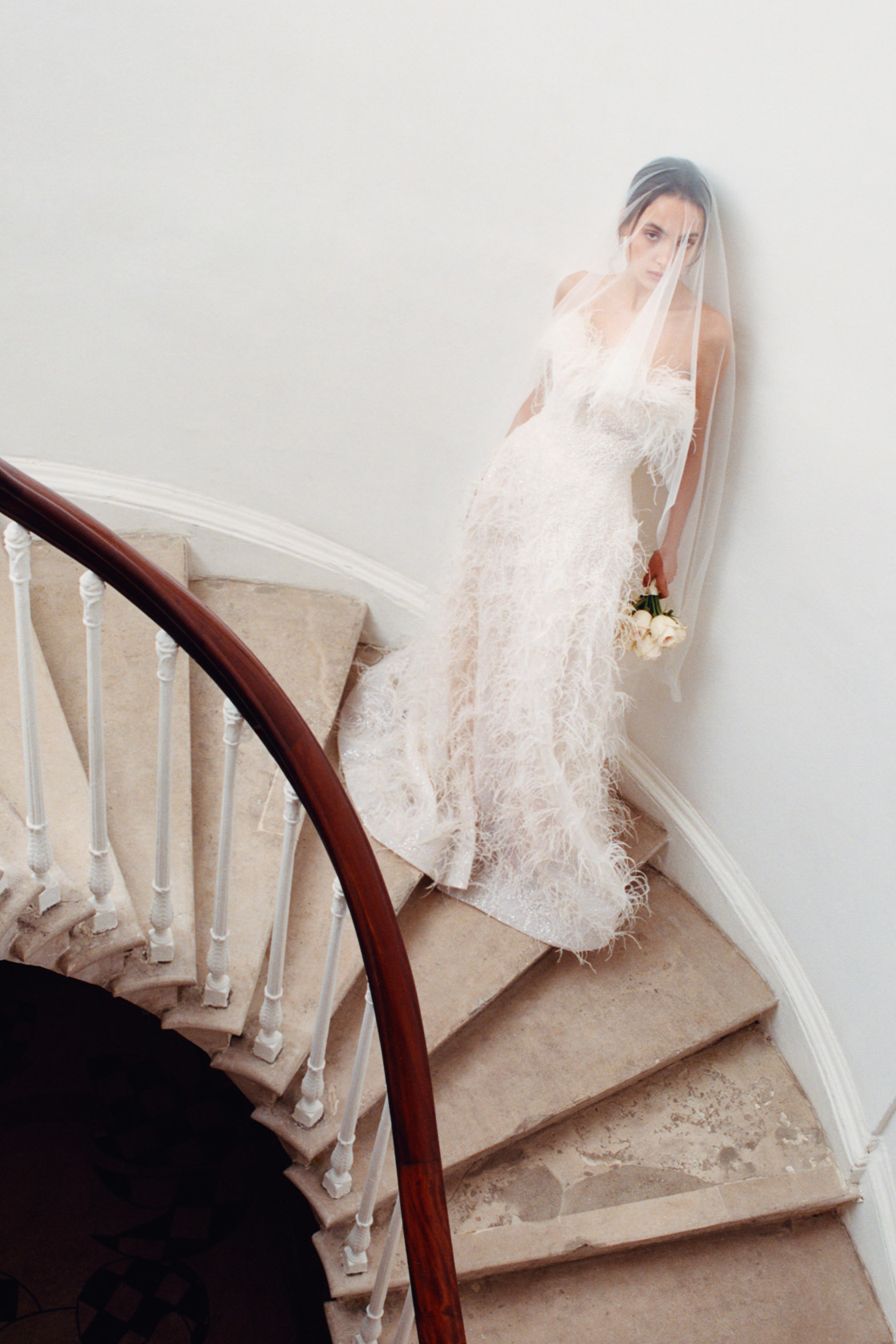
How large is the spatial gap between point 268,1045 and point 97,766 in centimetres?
75

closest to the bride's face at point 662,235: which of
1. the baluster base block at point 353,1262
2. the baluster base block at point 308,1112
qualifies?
the baluster base block at point 308,1112

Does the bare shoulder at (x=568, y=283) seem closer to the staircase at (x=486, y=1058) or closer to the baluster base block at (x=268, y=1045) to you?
the staircase at (x=486, y=1058)

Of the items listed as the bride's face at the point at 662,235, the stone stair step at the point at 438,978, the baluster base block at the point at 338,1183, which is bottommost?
the baluster base block at the point at 338,1183

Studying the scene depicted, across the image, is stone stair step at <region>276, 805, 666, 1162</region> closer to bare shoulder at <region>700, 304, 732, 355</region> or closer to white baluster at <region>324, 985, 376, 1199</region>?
white baluster at <region>324, 985, 376, 1199</region>

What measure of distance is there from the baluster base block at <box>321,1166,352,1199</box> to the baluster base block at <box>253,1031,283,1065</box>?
0.83 ft

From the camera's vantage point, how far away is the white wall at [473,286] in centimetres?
218

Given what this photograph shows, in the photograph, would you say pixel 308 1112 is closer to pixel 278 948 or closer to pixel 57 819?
pixel 278 948

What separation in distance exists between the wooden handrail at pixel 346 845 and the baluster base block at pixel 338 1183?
67 cm

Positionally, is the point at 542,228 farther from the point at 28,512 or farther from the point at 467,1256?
the point at 467,1256

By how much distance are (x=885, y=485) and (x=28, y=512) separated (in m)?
1.66

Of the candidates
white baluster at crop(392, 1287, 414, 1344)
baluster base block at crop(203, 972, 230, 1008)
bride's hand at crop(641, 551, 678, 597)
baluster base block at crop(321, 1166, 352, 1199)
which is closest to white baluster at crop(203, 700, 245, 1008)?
baluster base block at crop(203, 972, 230, 1008)

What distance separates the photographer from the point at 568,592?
2471mm

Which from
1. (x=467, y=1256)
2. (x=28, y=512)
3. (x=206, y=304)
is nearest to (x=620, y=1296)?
(x=467, y=1256)

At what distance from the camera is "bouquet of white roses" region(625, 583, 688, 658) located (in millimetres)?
2490
